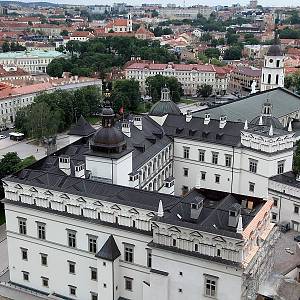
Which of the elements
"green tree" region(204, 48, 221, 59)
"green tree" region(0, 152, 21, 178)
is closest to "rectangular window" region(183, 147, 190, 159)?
"green tree" region(0, 152, 21, 178)

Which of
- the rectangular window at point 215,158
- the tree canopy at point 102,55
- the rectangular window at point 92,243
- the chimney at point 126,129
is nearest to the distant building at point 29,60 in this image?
the tree canopy at point 102,55

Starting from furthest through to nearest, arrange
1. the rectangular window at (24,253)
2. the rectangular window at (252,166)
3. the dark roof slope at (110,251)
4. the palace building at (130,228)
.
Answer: the rectangular window at (252,166) → the rectangular window at (24,253) → the dark roof slope at (110,251) → the palace building at (130,228)

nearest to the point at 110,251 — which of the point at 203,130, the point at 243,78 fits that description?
the point at 203,130

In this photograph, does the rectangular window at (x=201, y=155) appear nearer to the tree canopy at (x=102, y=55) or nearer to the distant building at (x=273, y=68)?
the distant building at (x=273, y=68)

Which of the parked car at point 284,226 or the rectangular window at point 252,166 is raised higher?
the rectangular window at point 252,166

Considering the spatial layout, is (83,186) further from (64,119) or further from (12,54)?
(12,54)

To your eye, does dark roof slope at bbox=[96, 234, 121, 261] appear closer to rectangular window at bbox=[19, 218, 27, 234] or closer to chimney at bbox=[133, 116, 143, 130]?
rectangular window at bbox=[19, 218, 27, 234]
